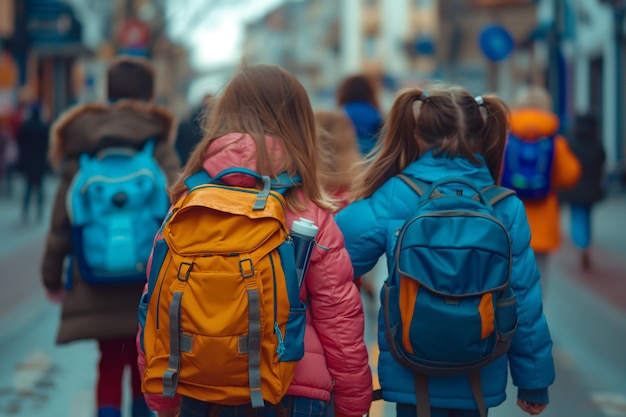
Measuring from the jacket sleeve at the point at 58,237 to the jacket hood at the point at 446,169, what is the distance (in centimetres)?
180

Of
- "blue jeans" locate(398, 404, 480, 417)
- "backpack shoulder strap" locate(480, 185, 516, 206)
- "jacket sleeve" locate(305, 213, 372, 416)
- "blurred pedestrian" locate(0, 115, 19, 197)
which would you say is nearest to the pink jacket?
"jacket sleeve" locate(305, 213, 372, 416)

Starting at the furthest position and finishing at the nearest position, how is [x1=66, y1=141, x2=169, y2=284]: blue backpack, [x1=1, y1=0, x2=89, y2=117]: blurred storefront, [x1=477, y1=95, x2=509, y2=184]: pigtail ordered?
1. [x1=1, y1=0, x2=89, y2=117]: blurred storefront
2. [x1=66, y1=141, x2=169, y2=284]: blue backpack
3. [x1=477, y1=95, x2=509, y2=184]: pigtail

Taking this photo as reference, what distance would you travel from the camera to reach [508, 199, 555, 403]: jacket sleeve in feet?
10.1

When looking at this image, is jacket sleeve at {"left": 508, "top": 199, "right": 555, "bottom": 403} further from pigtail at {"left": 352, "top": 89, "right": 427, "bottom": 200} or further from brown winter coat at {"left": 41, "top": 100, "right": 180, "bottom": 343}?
brown winter coat at {"left": 41, "top": 100, "right": 180, "bottom": 343}

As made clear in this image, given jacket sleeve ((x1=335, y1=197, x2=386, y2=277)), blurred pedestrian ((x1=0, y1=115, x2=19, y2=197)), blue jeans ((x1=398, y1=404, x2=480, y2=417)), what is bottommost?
blurred pedestrian ((x1=0, y1=115, x2=19, y2=197))

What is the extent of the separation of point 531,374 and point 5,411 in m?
3.66

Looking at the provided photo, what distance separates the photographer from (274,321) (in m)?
2.63

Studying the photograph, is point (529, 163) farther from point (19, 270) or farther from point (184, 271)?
point (19, 270)

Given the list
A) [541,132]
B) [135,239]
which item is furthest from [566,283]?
[135,239]

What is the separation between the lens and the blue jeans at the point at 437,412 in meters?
3.05

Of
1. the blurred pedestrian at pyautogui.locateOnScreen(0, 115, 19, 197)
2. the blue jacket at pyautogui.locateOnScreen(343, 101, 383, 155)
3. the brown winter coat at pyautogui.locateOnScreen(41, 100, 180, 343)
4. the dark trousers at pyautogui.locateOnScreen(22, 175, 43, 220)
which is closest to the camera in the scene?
the brown winter coat at pyautogui.locateOnScreen(41, 100, 180, 343)

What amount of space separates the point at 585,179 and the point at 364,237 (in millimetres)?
8476

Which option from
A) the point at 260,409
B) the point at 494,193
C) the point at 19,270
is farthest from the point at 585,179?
the point at 260,409

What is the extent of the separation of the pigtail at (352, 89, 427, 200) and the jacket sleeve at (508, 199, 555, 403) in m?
0.46
